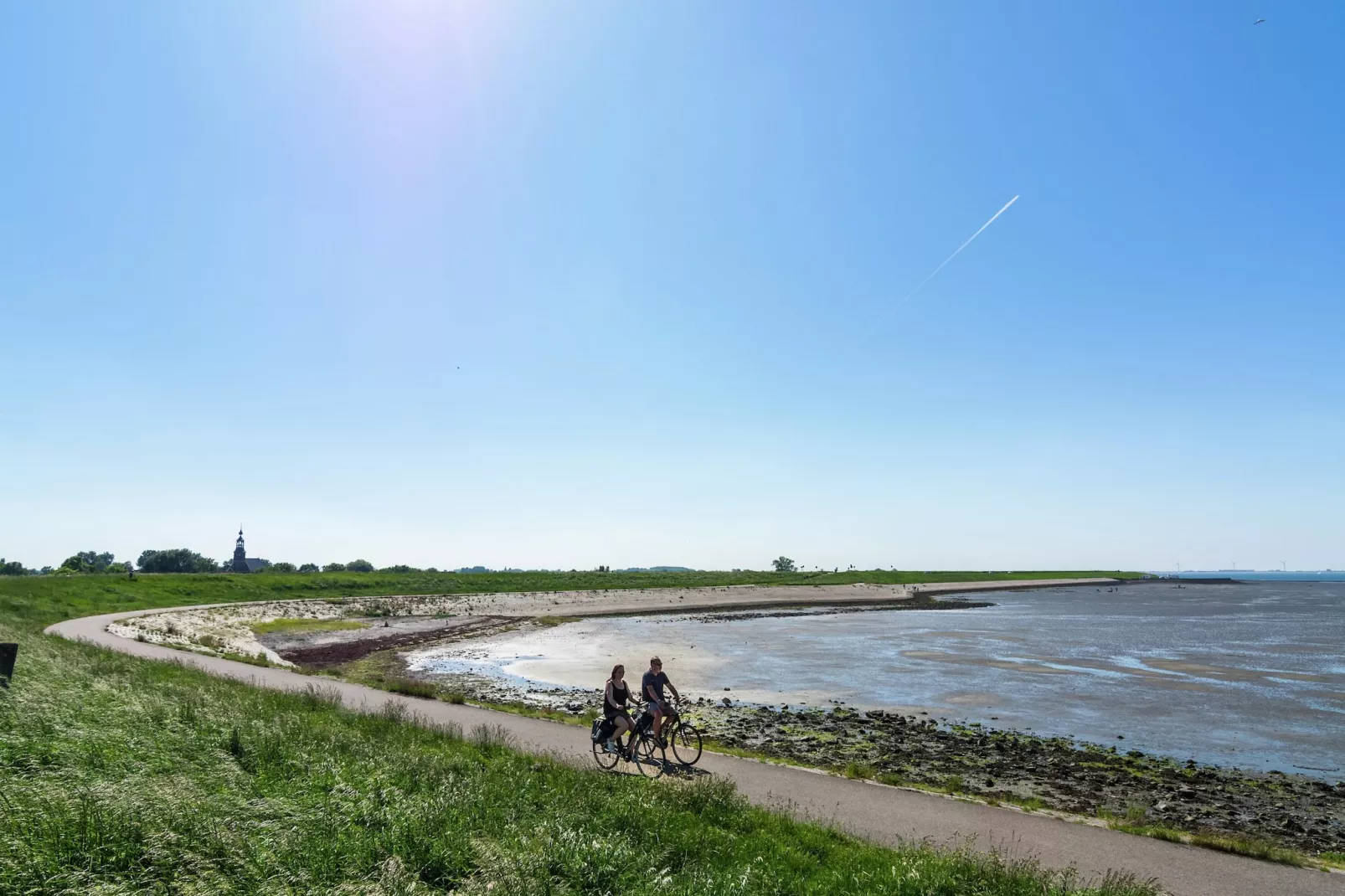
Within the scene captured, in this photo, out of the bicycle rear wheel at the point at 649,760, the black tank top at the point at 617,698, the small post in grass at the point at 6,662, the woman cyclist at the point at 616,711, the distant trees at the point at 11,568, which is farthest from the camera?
the distant trees at the point at 11,568

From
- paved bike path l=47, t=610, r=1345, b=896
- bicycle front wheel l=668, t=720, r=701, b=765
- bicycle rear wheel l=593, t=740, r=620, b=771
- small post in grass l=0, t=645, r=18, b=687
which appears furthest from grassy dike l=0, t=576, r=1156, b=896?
bicycle front wheel l=668, t=720, r=701, b=765

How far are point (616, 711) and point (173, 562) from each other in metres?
171

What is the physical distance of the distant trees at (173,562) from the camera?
490 ft

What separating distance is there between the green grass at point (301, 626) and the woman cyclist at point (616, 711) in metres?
49.7

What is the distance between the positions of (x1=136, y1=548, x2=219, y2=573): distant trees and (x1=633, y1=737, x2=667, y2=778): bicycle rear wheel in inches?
6479

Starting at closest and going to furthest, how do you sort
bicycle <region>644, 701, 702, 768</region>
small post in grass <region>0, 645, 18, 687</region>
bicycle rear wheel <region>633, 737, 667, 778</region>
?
small post in grass <region>0, 645, 18, 687</region> → bicycle rear wheel <region>633, 737, 667, 778</region> → bicycle <region>644, 701, 702, 768</region>

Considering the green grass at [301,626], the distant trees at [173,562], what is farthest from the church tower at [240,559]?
the green grass at [301,626]

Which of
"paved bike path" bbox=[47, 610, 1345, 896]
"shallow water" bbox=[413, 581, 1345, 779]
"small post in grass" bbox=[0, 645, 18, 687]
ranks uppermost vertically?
"small post in grass" bbox=[0, 645, 18, 687]

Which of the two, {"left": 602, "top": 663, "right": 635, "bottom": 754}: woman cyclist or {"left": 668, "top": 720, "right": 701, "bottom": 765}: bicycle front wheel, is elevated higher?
{"left": 602, "top": 663, "right": 635, "bottom": 754}: woman cyclist

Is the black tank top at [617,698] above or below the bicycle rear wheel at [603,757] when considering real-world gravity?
above

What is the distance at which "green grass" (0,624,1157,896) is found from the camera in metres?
7.05

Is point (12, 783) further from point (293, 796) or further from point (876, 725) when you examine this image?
point (876, 725)

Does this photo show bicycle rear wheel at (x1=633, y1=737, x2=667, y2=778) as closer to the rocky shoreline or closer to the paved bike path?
the paved bike path

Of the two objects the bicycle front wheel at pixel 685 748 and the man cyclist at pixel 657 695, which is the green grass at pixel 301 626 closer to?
the bicycle front wheel at pixel 685 748
